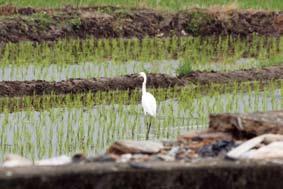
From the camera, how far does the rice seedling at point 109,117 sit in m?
7.85

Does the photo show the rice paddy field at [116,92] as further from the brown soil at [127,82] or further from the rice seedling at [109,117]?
the brown soil at [127,82]

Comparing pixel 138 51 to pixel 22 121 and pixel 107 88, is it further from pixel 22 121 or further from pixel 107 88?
pixel 22 121

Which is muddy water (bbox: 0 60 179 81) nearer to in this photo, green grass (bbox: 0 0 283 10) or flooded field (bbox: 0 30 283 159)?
flooded field (bbox: 0 30 283 159)

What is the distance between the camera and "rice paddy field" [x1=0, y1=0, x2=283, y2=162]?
8.23m

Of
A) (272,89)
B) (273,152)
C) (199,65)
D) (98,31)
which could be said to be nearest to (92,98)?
(272,89)

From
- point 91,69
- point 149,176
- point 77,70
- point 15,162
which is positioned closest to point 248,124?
point 149,176

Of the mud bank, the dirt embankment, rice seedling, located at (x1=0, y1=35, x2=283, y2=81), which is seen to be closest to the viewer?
the mud bank

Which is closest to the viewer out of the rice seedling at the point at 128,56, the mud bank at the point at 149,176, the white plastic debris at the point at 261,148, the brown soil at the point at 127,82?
the mud bank at the point at 149,176

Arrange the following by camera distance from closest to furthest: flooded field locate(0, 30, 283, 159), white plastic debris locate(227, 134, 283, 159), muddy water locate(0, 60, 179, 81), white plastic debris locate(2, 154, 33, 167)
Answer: white plastic debris locate(2, 154, 33, 167)
white plastic debris locate(227, 134, 283, 159)
flooded field locate(0, 30, 283, 159)
muddy water locate(0, 60, 179, 81)

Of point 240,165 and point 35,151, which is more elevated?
point 240,165

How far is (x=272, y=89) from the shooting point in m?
10.9

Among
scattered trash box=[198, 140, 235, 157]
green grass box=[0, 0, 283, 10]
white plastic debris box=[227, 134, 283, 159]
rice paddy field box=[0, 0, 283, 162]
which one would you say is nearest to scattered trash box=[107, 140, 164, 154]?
scattered trash box=[198, 140, 235, 157]

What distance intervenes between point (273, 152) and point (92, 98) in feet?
18.6

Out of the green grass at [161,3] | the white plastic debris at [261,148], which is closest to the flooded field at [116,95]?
the green grass at [161,3]
